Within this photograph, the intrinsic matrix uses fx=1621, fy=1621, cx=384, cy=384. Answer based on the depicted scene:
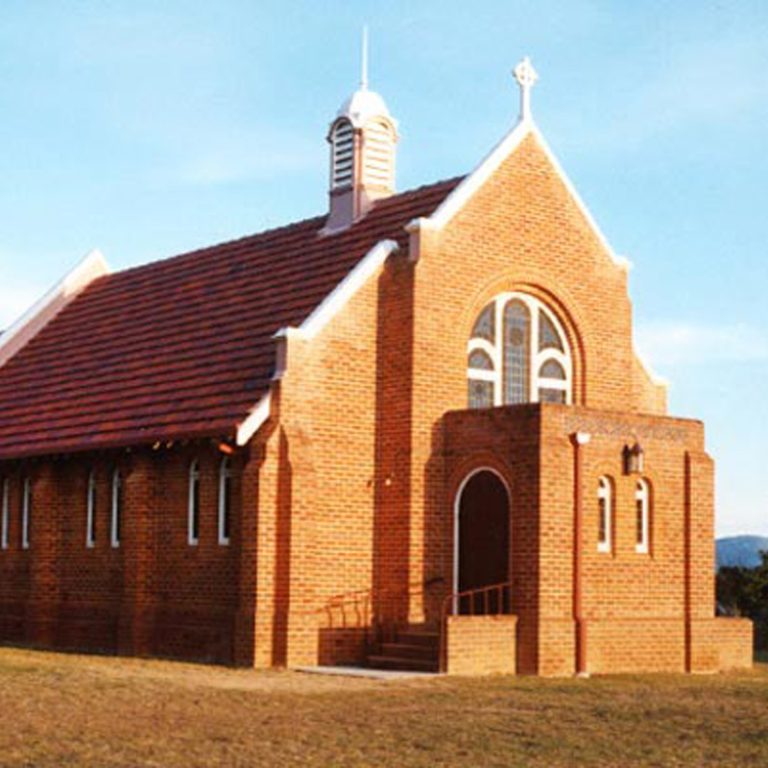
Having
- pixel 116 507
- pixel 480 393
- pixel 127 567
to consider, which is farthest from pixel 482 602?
pixel 116 507

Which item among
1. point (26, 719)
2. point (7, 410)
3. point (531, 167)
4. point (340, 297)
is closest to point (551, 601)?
point (340, 297)

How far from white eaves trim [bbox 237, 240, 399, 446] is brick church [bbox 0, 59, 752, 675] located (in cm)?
5

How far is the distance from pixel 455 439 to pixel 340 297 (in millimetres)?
3036

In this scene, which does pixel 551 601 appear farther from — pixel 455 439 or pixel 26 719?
pixel 26 719

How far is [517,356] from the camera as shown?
2866 centimetres

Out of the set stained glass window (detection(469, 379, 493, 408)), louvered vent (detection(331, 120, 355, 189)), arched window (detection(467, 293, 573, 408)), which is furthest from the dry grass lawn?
louvered vent (detection(331, 120, 355, 189))

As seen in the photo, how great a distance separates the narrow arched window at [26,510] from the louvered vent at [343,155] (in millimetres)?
8446

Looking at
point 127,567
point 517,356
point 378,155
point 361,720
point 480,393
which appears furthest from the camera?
point 378,155

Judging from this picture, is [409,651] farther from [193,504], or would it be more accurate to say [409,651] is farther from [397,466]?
[193,504]

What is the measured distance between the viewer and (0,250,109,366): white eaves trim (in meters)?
36.5

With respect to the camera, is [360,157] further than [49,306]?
No

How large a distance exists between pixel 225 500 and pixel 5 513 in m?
7.48

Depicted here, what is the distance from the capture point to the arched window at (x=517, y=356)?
28.1 metres

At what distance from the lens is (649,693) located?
21.3 meters
